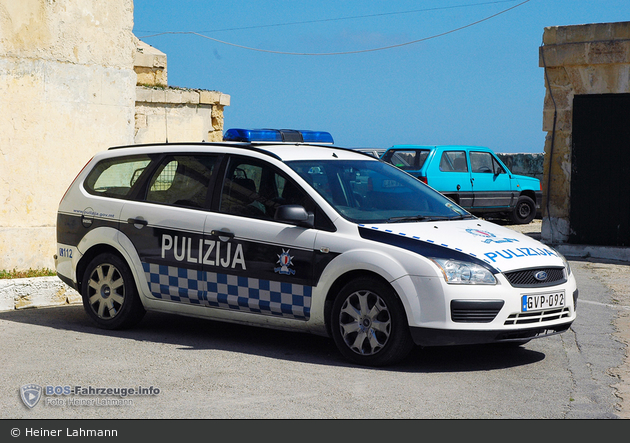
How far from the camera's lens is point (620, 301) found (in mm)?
9133

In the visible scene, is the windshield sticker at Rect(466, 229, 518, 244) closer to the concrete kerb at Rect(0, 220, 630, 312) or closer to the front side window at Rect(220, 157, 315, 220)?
the front side window at Rect(220, 157, 315, 220)

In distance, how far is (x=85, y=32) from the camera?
10.2 metres

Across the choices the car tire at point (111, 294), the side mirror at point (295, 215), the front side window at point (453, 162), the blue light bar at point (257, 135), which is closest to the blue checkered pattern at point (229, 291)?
the car tire at point (111, 294)

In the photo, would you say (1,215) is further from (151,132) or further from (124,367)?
(151,132)

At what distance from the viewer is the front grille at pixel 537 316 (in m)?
5.79

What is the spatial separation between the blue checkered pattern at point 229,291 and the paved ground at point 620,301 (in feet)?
7.69

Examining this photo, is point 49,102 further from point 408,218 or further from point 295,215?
point 408,218

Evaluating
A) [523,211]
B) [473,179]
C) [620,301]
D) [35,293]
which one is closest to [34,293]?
[35,293]

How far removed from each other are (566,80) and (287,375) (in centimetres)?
901

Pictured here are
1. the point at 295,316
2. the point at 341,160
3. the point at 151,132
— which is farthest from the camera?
→ the point at 151,132

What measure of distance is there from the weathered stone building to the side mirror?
4.85 m

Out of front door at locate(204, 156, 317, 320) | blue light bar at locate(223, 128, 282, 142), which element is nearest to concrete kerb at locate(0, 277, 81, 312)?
blue light bar at locate(223, 128, 282, 142)
